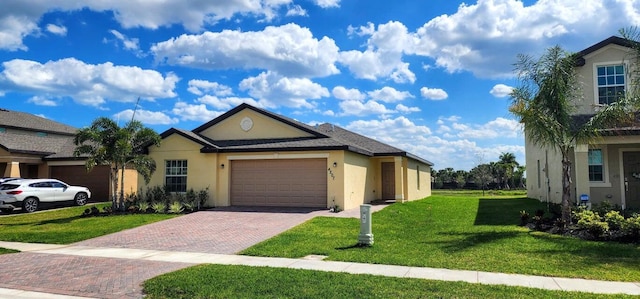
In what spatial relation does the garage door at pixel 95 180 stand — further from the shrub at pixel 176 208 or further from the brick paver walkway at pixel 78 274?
the brick paver walkway at pixel 78 274

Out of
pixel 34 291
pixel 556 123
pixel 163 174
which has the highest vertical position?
pixel 556 123

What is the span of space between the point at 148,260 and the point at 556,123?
1161cm

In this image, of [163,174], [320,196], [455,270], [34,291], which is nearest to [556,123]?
[455,270]

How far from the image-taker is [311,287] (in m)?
7.11

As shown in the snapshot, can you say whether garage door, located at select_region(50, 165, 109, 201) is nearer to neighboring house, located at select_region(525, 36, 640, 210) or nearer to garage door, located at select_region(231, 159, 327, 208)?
garage door, located at select_region(231, 159, 327, 208)

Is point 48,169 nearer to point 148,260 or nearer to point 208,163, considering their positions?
point 208,163

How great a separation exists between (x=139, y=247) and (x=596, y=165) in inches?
659

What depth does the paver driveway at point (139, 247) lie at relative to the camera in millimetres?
7762

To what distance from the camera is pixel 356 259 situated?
9.40 metres

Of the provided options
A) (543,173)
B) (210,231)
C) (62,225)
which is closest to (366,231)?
(210,231)

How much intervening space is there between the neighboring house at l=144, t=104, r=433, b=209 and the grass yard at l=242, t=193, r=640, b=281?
3950 millimetres

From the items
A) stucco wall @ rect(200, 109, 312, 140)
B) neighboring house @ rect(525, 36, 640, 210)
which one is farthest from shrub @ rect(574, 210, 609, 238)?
stucco wall @ rect(200, 109, 312, 140)

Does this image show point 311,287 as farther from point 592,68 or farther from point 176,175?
point 592,68

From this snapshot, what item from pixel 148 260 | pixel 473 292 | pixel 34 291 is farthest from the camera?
pixel 148 260
